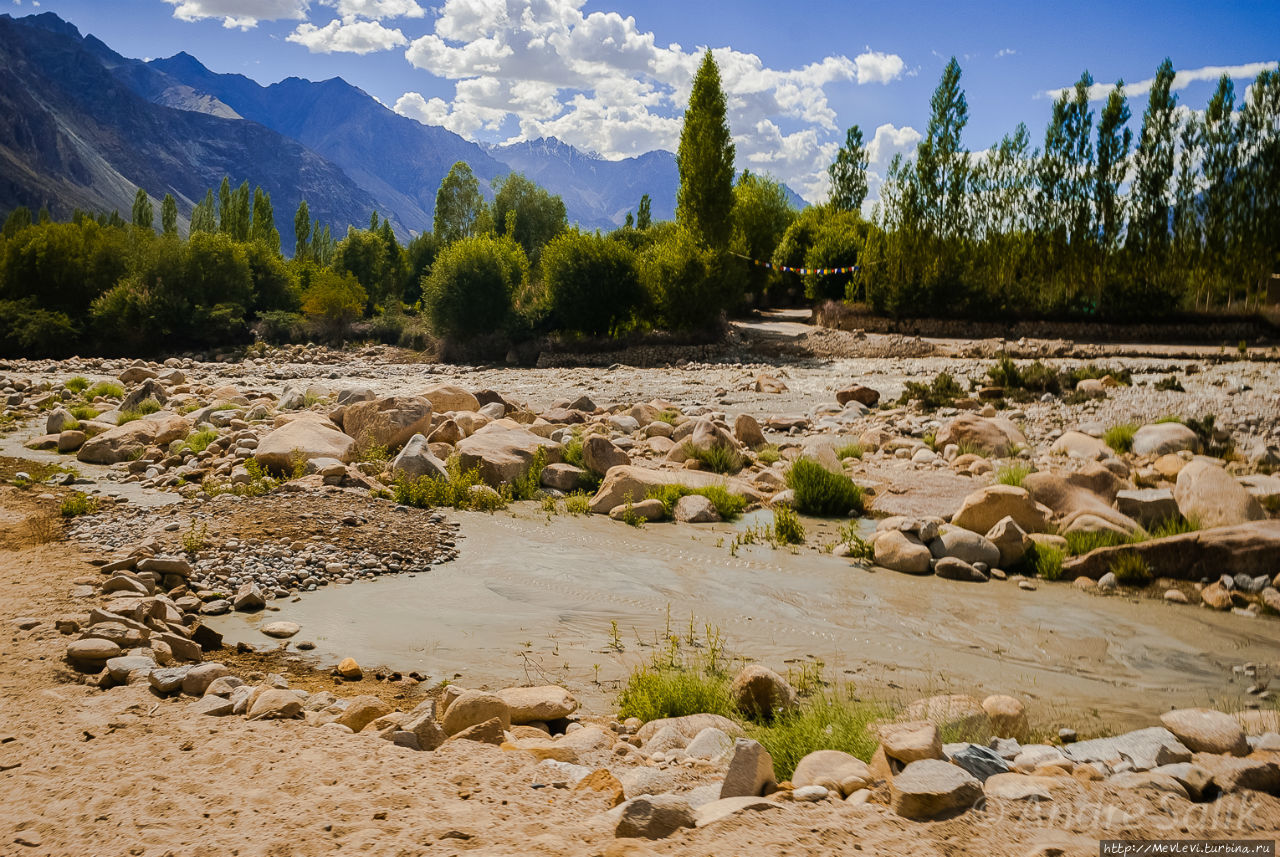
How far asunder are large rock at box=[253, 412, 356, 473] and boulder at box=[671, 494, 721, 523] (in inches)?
200

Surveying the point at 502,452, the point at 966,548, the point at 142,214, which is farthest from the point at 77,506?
the point at 142,214

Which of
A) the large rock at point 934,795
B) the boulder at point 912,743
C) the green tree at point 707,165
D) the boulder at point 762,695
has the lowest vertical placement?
the boulder at point 762,695

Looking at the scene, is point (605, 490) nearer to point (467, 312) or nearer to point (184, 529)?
point (184, 529)

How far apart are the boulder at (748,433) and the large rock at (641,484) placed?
240 cm

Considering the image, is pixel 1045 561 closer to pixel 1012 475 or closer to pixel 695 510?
pixel 1012 475

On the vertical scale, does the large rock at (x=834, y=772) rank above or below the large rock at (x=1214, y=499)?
below

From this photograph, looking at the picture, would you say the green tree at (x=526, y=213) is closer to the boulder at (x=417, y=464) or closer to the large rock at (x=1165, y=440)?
the boulder at (x=417, y=464)

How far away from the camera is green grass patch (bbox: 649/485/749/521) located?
10.7 meters

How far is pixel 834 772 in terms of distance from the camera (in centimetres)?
391

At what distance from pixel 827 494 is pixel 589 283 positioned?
20.3m

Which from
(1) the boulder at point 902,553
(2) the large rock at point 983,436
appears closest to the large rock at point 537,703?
(1) the boulder at point 902,553

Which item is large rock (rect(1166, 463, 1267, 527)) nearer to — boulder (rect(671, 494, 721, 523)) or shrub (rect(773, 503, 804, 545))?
shrub (rect(773, 503, 804, 545))

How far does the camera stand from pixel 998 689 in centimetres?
587

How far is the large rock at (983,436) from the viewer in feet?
42.8
